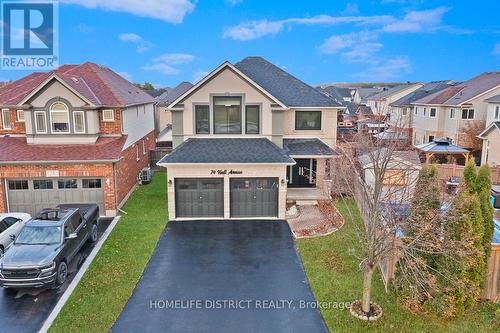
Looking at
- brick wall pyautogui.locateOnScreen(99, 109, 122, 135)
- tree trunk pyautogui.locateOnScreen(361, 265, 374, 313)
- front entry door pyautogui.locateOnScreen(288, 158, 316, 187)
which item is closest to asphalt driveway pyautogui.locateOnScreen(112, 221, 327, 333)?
tree trunk pyautogui.locateOnScreen(361, 265, 374, 313)

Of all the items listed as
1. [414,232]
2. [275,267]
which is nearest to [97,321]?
[275,267]

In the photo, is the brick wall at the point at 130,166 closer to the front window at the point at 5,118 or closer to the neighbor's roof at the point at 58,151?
the neighbor's roof at the point at 58,151

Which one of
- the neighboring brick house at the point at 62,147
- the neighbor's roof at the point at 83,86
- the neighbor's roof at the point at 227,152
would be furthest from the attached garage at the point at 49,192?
the neighbor's roof at the point at 83,86

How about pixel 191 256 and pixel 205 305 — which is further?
pixel 191 256

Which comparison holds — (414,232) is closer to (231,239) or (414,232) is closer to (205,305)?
(205,305)

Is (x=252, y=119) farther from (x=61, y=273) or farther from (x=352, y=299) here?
(x=61, y=273)
